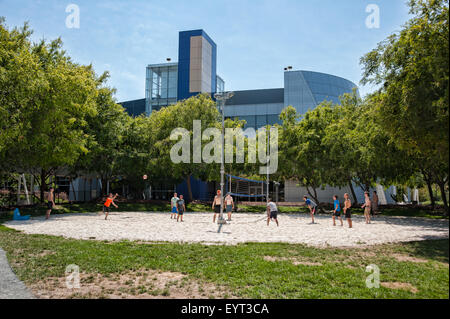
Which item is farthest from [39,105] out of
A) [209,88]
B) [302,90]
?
[302,90]

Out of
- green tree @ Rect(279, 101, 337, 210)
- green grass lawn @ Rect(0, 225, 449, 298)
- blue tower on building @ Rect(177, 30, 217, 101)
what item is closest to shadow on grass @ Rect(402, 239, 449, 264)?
green grass lawn @ Rect(0, 225, 449, 298)

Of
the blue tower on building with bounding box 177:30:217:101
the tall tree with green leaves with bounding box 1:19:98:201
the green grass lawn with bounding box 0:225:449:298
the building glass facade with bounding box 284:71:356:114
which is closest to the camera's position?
the green grass lawn with bounding box 0:225:449:298

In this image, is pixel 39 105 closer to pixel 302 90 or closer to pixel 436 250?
pixel 436 250

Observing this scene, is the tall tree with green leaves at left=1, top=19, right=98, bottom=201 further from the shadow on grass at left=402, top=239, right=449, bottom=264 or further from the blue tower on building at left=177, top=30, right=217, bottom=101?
the blue tower on building at left=177, top=30, right=217, bottom=101

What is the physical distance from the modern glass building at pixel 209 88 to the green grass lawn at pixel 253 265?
1501 inches

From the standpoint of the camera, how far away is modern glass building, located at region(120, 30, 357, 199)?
4897 centimetres

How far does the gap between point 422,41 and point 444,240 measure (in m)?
2.46

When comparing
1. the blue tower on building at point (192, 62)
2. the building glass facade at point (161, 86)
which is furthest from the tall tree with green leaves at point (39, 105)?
the building glass facade at point (161, 86)

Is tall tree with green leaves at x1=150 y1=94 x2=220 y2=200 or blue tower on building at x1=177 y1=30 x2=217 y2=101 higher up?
blue tower on building at x1=177 y1=30 x2=217 y2=101

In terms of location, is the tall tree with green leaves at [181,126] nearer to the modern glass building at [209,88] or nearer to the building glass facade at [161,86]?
the modern glass building at [209,88]

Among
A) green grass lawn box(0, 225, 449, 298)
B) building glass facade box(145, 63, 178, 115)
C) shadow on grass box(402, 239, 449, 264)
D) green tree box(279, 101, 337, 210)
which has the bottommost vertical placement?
green grass lawn box(0, 225, 449, 298)

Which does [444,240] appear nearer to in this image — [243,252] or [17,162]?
[243,252]

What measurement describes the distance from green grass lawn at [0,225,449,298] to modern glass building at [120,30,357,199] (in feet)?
125

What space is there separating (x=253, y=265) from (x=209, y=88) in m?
45.8
